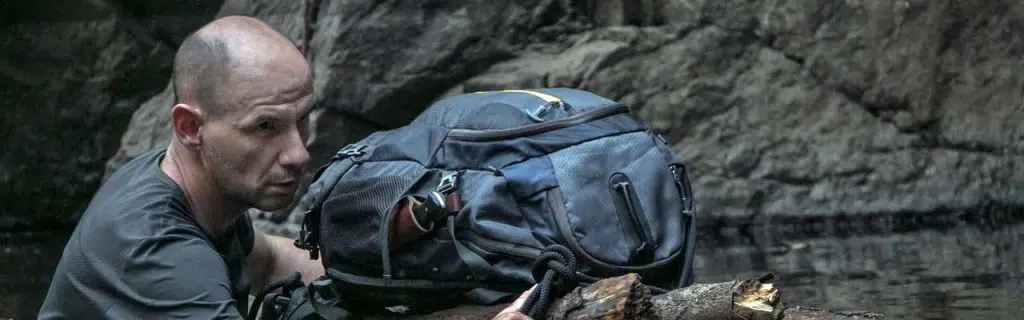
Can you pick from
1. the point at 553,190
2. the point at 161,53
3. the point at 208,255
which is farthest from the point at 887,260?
the point at 161,53

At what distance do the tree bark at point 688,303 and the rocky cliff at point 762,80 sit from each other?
161 inches

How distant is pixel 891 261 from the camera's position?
428 centimetres

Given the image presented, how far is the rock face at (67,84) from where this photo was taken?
8.83 m

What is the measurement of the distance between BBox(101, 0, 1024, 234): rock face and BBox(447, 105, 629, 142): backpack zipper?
149 inches

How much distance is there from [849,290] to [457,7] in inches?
115

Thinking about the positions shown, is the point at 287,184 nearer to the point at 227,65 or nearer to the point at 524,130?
the point at 227,65

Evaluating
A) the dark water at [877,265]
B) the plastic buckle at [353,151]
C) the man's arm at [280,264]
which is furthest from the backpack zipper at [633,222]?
the dark water at [877,265]

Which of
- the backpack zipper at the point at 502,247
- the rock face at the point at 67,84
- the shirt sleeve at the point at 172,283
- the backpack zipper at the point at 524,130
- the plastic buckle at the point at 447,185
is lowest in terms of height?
the rock face at the point at 67,84

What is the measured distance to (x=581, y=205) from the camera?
199 centimetres

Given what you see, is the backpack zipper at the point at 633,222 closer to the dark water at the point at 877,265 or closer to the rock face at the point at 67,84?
the dark water at the point at 877,265

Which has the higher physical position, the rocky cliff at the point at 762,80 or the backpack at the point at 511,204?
the backpack at the point at 511,204

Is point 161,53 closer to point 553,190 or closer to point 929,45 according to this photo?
point 929,45

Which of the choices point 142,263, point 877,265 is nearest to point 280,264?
point 142,263

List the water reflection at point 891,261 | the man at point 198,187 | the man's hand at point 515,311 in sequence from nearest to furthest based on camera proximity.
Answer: the man's hand at point 515,311 → the man at point 198,187 → the water reflection at point 891,261
